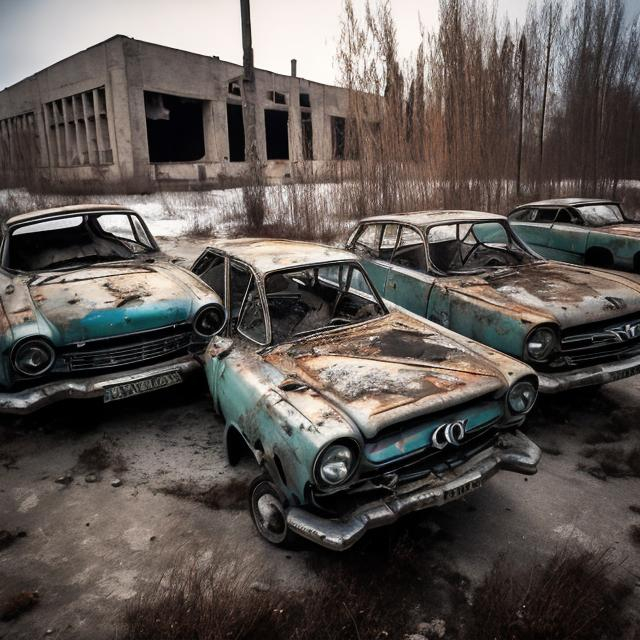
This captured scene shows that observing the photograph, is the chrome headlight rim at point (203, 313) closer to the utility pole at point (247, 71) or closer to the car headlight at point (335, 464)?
the car headlight at point (335, 464)

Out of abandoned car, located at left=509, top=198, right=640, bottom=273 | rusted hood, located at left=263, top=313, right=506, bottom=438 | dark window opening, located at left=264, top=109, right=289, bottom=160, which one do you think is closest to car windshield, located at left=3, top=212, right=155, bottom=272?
rusted hood, located at left=263, top=313, right=506, bottom=438

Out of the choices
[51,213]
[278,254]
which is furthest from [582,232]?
[51,213]

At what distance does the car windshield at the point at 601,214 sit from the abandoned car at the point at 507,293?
2.82 meters

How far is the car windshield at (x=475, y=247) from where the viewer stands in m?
5.21

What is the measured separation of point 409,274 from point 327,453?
2.96 m

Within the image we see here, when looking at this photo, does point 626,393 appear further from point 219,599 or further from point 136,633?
point 136,633

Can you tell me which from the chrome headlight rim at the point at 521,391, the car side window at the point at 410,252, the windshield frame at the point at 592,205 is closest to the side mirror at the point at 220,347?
the chrome headlight rim at the point at 521,391

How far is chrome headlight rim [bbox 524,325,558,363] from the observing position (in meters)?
3.69

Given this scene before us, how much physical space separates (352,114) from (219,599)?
9229mm

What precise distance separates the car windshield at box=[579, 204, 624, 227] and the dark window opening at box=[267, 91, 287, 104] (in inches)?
655

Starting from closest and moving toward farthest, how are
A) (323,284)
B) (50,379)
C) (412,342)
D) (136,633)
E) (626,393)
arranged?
(136,633) → (412,342) → (50,379) → (323,284) → (626,393)

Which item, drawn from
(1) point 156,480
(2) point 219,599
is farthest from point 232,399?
(2) point 219,599

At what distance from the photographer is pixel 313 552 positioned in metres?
2.66

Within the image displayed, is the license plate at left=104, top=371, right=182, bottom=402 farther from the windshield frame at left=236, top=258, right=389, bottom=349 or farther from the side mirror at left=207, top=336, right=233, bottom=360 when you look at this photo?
the windshield frame at left=236, top=258, right=389, bottom=349
